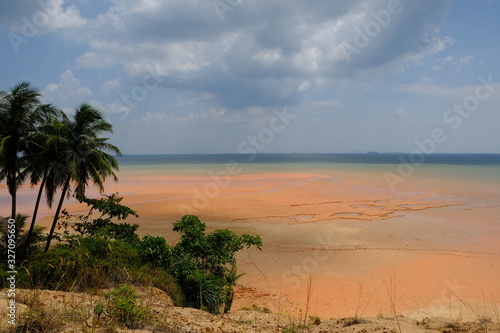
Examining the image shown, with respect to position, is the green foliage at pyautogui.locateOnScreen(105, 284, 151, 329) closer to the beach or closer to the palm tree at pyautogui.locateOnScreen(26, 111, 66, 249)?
the beach

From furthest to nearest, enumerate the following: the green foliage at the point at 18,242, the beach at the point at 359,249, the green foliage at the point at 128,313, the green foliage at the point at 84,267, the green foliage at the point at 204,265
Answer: the green foliage at the point at 18,242 → the beach at the point at 359,249 → the green foliage at the point at 204,265 → the green foliage at the point at 84,267 → the green foliage at the point at 128,313

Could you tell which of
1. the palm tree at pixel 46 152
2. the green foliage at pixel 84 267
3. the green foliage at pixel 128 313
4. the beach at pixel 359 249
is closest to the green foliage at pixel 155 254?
the green foliage at pixel 84 267

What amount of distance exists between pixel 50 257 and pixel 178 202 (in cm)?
2521

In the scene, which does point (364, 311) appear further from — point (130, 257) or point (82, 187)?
point (82, 187)

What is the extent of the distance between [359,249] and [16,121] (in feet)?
61.1

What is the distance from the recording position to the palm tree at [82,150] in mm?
13266

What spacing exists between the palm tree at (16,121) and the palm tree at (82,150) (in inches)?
45.2

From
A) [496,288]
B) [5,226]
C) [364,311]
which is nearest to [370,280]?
[364,311]

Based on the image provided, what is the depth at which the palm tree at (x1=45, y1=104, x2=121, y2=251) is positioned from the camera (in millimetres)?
13266

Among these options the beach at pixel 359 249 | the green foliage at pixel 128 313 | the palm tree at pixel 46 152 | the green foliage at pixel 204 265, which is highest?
the palm tree at pixel 46 152

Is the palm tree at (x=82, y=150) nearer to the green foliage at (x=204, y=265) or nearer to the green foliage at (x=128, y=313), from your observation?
the green foliage at (x=204, y=265)

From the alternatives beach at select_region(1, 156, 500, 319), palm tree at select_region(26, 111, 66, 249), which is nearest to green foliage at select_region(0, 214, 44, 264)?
palm tree at select_region(26, 111, 66, 249)

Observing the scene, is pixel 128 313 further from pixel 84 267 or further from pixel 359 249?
pixel 359 249

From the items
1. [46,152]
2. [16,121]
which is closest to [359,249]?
[46,152]
